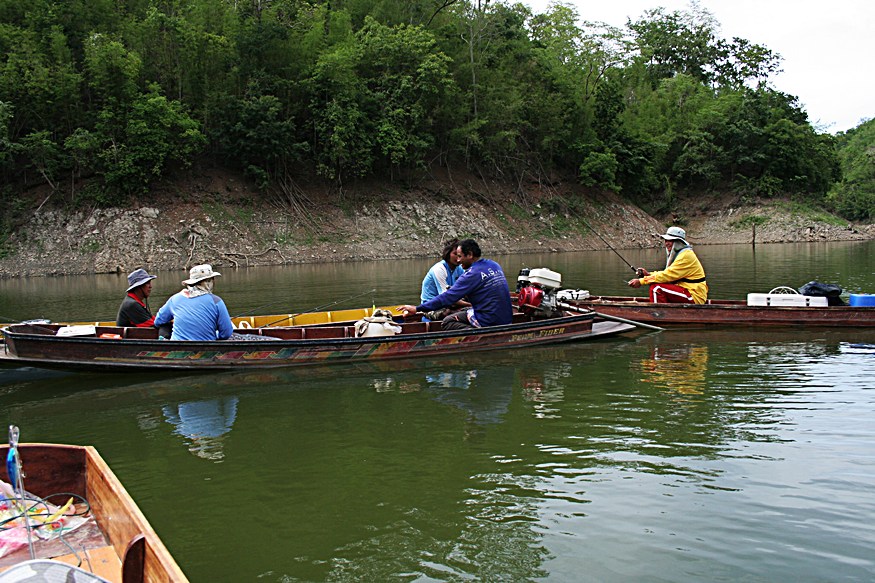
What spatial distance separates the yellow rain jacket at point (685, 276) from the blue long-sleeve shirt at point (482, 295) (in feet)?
11.4

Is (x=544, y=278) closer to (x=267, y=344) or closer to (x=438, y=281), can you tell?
(x=438, y=281)

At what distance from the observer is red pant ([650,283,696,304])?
1427 centimetres

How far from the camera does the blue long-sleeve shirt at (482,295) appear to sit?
1152cm

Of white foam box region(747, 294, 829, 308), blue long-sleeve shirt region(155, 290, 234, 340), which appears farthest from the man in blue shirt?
white foam box region(747, 294, 829, 308)

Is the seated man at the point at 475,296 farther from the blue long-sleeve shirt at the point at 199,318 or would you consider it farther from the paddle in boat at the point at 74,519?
the paddle in boat at the point at 74,519

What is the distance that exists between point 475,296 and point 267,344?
12.0ft

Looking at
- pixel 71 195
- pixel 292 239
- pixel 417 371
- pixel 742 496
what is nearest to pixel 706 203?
pixel 292 239

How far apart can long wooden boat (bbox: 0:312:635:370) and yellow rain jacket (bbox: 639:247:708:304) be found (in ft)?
6.48

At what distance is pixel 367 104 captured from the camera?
41.9 meters

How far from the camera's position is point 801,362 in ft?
35.1

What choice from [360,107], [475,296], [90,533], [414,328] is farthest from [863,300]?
[360,107]

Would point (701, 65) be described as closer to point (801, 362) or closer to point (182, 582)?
point (801, 362)

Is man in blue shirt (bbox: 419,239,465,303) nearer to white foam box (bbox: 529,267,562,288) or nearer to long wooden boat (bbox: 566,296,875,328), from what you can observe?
white foam box (bbox: 529,267,562,288)

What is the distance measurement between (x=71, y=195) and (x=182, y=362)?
28.8 meters
